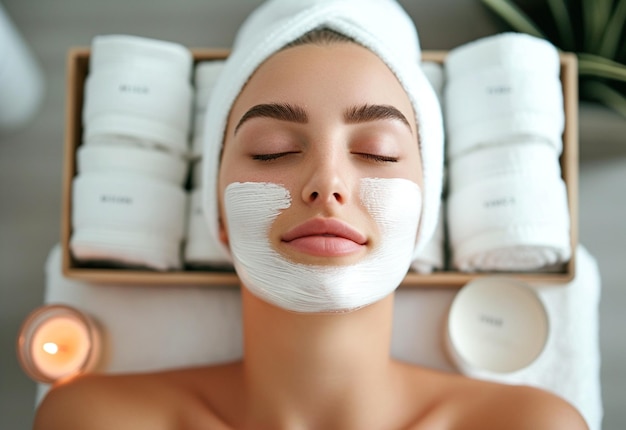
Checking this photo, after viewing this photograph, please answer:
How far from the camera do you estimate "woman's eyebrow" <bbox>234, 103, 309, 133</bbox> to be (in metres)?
1.00

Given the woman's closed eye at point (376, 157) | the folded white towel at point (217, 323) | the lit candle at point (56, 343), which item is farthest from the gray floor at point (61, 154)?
the woman's closed eye at point (376, 157)

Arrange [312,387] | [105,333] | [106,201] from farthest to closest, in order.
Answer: [105,333], [106,201], [312,387]

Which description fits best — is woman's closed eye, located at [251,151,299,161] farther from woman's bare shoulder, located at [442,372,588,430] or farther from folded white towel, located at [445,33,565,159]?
woman's bare shoulder, located at [442,372,588,430]

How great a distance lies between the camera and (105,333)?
1.41m

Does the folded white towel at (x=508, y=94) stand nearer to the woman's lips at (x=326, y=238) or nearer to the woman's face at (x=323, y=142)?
the woman's face at (x=323, y=142)

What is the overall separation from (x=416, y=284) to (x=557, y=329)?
0.36m

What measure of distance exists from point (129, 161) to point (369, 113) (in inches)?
24.4

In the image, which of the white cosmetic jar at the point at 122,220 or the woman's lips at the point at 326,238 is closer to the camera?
the woman's lips at the point at 326,238

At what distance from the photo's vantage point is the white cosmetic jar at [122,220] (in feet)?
4.25

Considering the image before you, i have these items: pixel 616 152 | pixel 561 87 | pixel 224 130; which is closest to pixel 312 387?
pixel 224 130

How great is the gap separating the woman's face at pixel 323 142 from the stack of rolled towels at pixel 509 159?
0.30m

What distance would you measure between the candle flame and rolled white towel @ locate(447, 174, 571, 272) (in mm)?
967

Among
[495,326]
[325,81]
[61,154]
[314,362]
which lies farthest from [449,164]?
[61,154]

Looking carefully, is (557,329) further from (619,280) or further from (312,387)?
(312,387)
